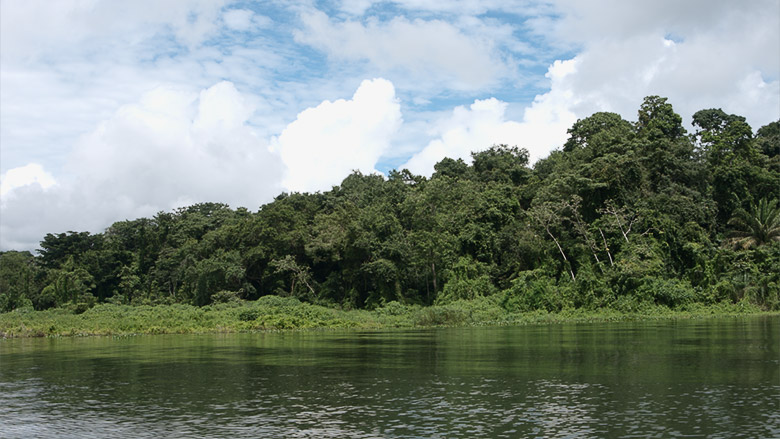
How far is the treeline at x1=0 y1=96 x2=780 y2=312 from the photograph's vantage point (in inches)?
2165

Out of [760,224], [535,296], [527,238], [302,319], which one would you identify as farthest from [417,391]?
[760,224]

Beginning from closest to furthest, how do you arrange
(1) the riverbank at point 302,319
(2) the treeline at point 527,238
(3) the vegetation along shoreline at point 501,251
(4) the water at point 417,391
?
(4) the water at point 417,391
(1) the riverbank at point 302,319
(3) the vegetation along shoreline at point 501,251
(2) the treeline at point 527,238

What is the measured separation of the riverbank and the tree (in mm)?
6739

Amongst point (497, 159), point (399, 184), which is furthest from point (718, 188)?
point (399, 184)

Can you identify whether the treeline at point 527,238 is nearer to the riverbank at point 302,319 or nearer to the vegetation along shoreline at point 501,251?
the vegetation along shoreline at point 501,251

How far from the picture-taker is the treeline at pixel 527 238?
55.0 m

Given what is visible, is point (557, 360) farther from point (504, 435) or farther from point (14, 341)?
point (14, 341)

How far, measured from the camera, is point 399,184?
77062mm

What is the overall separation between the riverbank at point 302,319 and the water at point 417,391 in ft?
59.8

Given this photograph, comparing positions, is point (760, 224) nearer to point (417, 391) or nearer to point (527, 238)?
point (527, 238)

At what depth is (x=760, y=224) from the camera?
182ft

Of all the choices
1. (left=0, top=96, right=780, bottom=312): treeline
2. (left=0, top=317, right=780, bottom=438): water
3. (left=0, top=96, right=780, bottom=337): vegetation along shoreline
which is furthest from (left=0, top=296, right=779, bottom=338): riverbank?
(left=0, top=317, right=780, bottom=438): water

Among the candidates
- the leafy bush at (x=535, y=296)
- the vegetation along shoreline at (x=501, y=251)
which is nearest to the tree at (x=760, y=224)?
the vegetation along shoreline at (x=501, y=251)

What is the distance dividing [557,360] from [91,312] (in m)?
49.1
